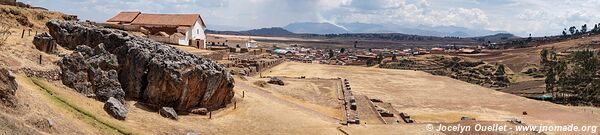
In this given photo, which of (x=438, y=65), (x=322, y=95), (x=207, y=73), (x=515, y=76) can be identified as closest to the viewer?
(x=207, y=73)

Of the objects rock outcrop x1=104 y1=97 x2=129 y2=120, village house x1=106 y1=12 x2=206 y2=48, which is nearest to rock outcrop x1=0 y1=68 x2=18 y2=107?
rock outcrop x1=104 y1=97 x2=129 y2=120

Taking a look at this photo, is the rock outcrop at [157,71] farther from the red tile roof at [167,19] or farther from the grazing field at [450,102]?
the red tile roof at [167,19]

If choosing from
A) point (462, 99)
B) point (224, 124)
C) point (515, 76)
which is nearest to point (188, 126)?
point (224, 124)

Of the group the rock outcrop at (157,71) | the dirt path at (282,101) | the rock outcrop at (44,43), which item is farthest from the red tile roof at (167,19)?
the rock outcrop at (44,43)

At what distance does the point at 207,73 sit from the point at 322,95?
45.1 feet

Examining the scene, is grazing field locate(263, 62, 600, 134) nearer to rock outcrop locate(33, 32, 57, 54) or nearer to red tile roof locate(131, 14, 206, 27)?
red tile roof locate(131, 14, 206, 27)

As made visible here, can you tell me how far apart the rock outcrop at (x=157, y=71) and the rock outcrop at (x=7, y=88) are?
644cm

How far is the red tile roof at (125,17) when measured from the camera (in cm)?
6894

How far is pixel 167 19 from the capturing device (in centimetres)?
7056

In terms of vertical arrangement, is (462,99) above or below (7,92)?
below

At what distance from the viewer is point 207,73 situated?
26.2 meters

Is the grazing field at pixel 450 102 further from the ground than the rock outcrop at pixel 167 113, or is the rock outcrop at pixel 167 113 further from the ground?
the rock outcrop at pixel 167 113

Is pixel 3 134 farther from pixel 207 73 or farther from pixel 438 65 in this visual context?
pixel 438 65

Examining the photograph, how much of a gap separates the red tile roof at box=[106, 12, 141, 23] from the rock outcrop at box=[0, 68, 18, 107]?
5440 centimetres
